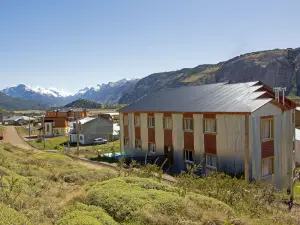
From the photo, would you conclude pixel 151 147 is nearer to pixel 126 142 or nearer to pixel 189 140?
pixel 126 142

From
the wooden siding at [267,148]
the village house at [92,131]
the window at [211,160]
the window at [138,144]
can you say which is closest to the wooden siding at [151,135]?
the window at [138,144]

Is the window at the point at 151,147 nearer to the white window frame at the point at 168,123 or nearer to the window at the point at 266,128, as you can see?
the white window frame at the point at 168,123

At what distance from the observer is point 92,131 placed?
238 ft

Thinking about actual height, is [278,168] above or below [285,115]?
below

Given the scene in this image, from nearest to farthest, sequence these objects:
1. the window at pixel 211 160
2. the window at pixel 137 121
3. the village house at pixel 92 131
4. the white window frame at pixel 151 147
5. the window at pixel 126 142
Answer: the window at pixel 211 160, the white window frame at pixel 151 147, the window at pixel 137 121, the window at pixel 126 142, the village house at pixel 92 131

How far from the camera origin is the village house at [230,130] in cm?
2408

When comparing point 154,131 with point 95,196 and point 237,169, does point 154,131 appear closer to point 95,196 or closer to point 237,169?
point 237,169

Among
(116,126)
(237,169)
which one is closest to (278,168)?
(237,169)

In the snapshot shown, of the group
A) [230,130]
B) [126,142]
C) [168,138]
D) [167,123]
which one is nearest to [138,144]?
[126,142]

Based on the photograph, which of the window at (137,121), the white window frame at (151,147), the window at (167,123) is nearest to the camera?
the window at (167,123)

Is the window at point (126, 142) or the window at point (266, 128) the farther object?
the window at point (126, 142)

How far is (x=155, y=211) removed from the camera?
9.03m

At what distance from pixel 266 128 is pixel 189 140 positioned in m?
6.87

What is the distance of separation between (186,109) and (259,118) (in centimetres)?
699
